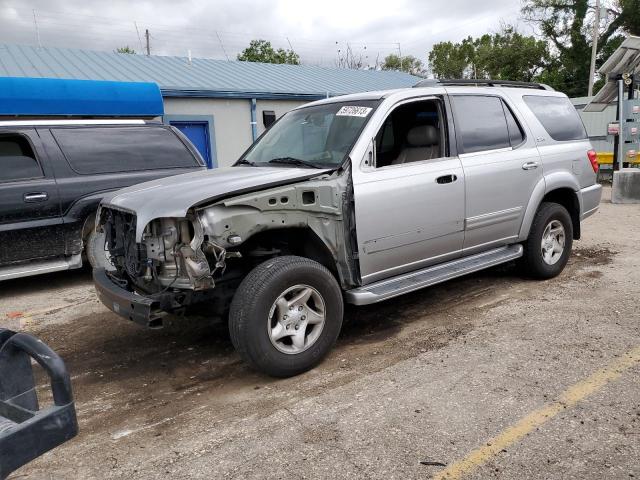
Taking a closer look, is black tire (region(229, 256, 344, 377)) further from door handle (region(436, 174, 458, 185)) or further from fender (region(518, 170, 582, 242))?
fender (region(518, 170, 582, 242))

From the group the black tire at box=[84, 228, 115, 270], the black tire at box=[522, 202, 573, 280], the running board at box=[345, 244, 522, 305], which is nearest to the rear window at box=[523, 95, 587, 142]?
the black tire at box=[522, 202, 573, 280]

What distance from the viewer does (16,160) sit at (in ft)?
19.2

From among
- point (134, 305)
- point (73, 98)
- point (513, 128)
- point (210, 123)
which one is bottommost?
point (134, 305)

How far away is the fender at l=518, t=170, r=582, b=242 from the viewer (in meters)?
5.21

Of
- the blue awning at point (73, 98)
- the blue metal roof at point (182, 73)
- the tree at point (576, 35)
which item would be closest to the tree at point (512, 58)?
the tree at point (576, 35)

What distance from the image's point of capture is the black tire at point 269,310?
333cm

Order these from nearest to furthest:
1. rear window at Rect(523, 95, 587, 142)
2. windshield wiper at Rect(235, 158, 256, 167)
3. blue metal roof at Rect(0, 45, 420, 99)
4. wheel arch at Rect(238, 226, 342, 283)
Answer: wheel arch at Rect(238, 226, 342, 283) < windshield wiper at Rect(235, 158, 256, 167) < rear window at Rect(523, 95, 587, 142) < blue metal roof at Rect(0, 45, 420, 99)

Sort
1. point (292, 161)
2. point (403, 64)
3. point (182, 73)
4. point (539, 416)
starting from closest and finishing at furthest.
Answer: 1. point (539, 416)
2. point (292, 161)
3. point (182, 73)
4. point (403, 64)

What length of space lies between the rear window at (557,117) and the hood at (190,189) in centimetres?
286

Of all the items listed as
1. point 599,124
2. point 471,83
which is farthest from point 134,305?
point 599,124

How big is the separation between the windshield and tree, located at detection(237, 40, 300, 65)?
3972 centimetres

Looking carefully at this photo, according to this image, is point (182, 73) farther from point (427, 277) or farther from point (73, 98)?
point (427, 277)

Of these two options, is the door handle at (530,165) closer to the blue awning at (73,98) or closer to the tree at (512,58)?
the blue awning at (73,98)

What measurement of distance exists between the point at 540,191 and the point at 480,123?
3.25 feet
